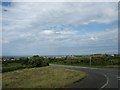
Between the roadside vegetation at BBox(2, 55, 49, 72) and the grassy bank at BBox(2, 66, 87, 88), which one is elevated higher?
Answer: the grassy bank at BBox(2, 66, 87, 88)

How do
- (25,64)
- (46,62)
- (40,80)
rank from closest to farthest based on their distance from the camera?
(40,80), (25,64), (46,62)

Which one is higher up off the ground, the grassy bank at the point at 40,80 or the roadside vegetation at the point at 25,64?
the grassy bank at the point at 40,80

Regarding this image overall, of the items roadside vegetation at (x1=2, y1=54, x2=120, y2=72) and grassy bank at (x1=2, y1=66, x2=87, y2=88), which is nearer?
grassy bank at (x1=2, y1=66, x2=87, y2=88)

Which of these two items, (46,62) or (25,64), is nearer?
(25,64)

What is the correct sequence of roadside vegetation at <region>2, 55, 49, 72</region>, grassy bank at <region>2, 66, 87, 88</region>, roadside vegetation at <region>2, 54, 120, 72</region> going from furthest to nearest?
roadside vegetation at <region>2, 54, 120, 72</region>, roadside vegetation at <region>2, 55, 49, 72</region>, grassy bank at <region>2, 66, 87, 88</region>

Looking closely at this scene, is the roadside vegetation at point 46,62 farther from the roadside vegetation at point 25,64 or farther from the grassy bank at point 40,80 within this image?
the grassy bank at point 40,80

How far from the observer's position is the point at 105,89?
2145 cm

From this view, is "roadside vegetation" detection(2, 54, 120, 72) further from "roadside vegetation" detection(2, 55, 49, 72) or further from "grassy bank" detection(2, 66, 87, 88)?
"grassy bank" detection(2, 66, 87, 88)

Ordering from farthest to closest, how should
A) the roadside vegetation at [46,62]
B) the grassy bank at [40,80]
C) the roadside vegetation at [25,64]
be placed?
the roadside vegetation at [46,62] < the roadside vegetation at [25,64] < the grassy bank at [40,80]

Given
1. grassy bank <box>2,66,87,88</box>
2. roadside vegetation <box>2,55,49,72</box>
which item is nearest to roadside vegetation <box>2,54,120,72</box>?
roadside vegetation <box>2,55,49,72</box>

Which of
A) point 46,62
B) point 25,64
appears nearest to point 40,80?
point 25,64

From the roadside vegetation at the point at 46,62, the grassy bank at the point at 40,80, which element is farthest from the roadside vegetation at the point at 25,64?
the grassy bank at the point at 40,80

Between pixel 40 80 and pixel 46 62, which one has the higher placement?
pixel 40 80

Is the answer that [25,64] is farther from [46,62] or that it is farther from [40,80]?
[40,80]
